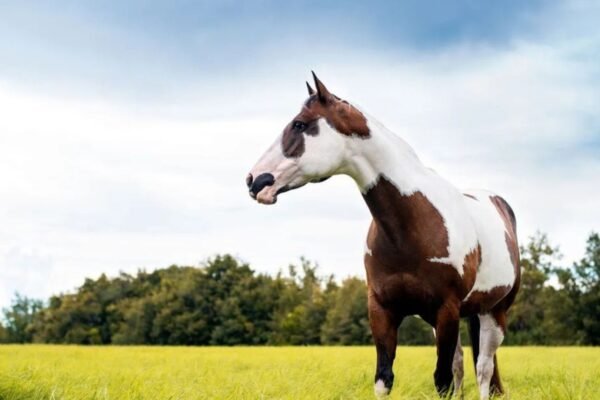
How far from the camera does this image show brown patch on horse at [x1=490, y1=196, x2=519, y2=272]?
692 centimetres

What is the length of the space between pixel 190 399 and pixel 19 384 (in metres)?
1.63

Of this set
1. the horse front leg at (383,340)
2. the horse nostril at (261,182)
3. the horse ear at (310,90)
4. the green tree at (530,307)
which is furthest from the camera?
the green tree at (530,307)

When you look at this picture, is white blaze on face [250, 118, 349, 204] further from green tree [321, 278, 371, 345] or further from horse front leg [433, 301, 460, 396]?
green tree [321, 278, 371, 345]

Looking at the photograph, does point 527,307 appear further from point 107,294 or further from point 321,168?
point 321,168

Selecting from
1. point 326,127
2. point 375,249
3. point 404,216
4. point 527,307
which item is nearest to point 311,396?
point 375,249

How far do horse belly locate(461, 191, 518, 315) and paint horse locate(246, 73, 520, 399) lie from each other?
355mm

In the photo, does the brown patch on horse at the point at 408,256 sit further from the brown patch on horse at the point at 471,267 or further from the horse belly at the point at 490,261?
the horse belly at the point at 490,261

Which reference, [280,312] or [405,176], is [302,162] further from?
[280,312]

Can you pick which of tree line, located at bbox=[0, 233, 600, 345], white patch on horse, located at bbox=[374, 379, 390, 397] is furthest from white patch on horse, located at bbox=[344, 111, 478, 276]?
tree line, located at bbox=[0, 233, 600, 345]

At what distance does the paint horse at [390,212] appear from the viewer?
15.9ft

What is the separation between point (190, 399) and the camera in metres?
5.19

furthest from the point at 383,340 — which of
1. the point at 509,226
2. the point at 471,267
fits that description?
the point at 509,226

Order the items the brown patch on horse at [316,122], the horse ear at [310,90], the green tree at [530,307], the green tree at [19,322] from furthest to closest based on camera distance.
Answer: the green tree at [19,322] < the green tree at [530,307] < the horse ear at [310,90] < the brown patch on horse at [316,122]

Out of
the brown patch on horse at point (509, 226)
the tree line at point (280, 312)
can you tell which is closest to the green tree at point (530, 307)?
the tree line at point (280, 312)
